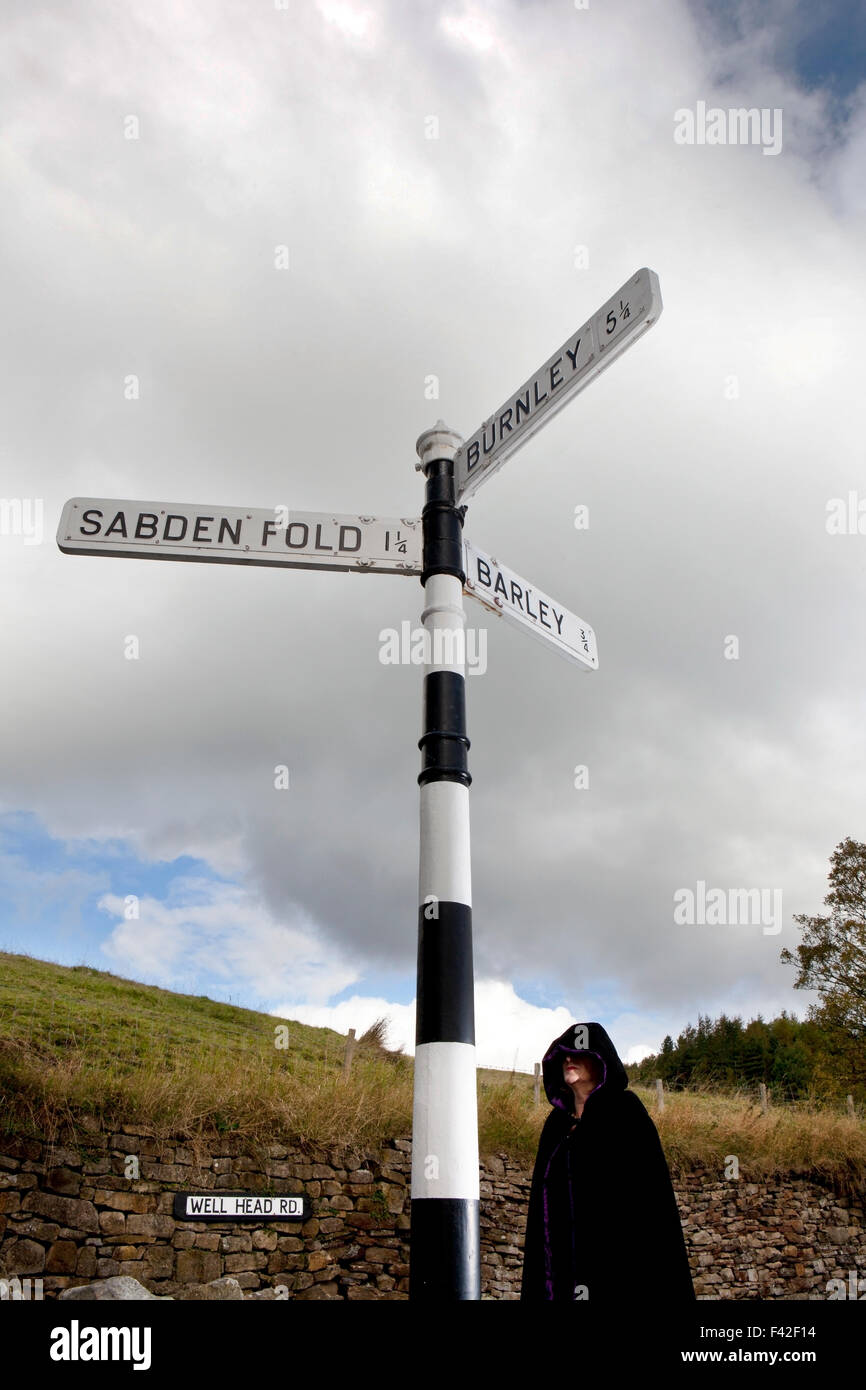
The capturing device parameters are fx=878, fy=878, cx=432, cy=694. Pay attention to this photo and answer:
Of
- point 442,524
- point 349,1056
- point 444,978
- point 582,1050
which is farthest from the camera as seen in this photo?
point 349,1056

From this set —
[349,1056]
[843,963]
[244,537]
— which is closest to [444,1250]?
[244,537]

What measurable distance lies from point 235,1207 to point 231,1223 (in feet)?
0.43

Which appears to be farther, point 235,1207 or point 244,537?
point 235,1207

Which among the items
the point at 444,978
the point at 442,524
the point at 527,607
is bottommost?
the point at 444,978

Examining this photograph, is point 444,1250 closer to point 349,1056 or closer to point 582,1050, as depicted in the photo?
point 582,1050

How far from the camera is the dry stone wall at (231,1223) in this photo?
24.0ft

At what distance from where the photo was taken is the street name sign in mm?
7871

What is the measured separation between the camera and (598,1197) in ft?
11.2

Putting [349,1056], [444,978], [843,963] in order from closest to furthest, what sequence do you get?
[444,978] < [349,1056] < [843,963]

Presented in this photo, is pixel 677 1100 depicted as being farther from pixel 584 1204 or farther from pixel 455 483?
pixel 455 483

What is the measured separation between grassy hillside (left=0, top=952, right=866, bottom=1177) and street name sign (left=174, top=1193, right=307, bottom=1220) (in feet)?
1.78

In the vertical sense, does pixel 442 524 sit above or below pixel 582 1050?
above

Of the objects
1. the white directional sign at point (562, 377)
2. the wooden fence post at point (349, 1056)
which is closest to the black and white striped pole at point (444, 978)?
the white directional sign at point (562, 377)
